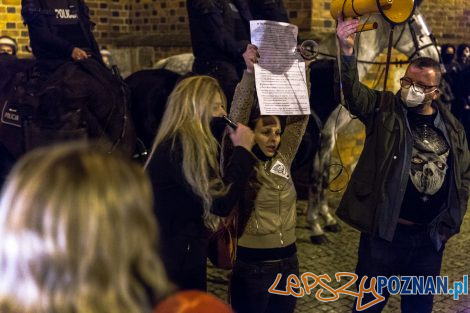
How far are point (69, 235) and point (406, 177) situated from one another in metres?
2.23

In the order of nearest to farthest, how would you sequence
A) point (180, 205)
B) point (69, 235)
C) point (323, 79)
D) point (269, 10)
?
point (69, 235)
point (180, 205)
point (269, 10)
point (323, 79)

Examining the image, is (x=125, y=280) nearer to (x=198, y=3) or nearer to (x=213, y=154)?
(x=213, y=154)

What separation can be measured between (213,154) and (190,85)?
363 millimetres

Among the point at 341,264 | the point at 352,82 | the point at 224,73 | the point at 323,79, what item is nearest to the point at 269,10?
the point at 224,73

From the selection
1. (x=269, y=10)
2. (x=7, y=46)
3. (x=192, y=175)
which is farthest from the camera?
(x=7, y=46)

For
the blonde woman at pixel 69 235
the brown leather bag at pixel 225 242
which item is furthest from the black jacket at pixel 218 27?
the blonde woman at pixel 69 235

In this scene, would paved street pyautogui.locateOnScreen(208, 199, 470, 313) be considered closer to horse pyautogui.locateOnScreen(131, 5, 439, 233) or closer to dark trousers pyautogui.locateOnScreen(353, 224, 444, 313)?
horse pyautogui.locateOnScreen(131, 5, 439, 233)

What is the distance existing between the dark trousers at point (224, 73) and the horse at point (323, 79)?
41.0 inches

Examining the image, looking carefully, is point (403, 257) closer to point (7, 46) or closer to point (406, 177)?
point (406, 177)

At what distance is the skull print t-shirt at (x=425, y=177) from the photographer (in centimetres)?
304

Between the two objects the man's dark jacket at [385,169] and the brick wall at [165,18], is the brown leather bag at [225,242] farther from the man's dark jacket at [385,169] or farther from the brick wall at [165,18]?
the brick wall at [165,18]

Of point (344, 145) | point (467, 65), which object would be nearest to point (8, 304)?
point (344, 145)

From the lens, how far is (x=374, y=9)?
280cm

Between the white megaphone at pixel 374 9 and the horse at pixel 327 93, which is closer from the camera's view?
the white megaphone at pixel 374 9
